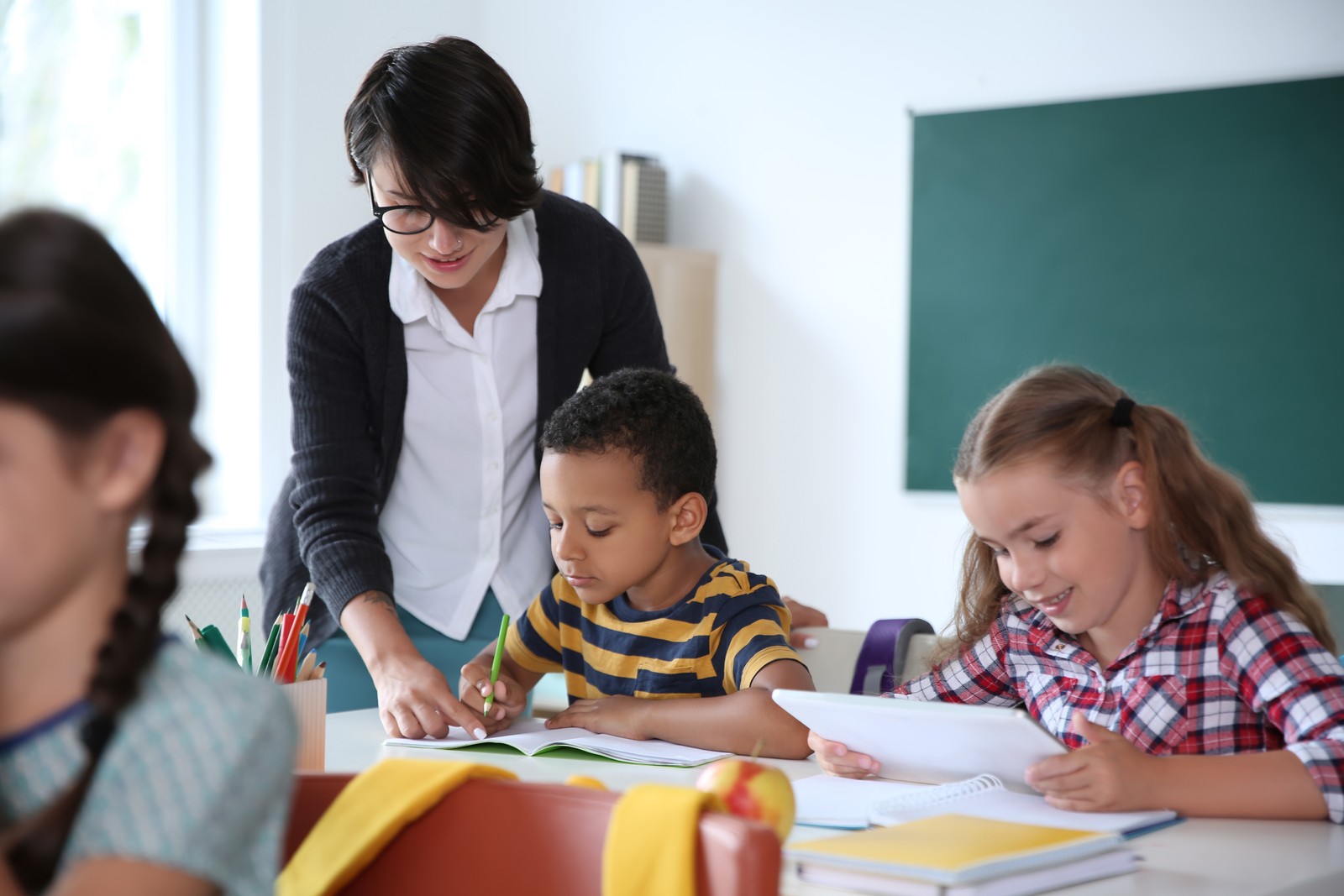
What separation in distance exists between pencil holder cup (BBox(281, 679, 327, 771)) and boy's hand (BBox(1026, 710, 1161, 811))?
685 millimetres

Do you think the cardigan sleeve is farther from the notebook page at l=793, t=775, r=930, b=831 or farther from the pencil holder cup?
the notebook page at l=793, t=775, r=930, b=831

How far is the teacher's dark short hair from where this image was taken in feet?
5.42

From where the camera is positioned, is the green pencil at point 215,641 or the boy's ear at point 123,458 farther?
the green pencil at point 215,641

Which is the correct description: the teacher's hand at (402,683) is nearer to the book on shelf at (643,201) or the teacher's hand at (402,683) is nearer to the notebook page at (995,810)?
the notebook page at (995,810)

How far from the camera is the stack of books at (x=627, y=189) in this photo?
15.3ft

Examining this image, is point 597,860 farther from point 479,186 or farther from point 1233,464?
point 1233,464

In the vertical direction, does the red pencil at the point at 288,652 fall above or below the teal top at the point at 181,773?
below

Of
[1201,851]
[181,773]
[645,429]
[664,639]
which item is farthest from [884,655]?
[181,773]

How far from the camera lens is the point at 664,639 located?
171 centimetres

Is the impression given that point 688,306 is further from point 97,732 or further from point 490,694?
point 97,732

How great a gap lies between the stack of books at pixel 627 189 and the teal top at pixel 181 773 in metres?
4.03

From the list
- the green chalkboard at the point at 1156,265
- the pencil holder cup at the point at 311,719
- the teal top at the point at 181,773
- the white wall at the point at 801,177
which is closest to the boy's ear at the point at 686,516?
the pencil holder cup at the point at 311,719

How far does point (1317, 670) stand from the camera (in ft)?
4.26

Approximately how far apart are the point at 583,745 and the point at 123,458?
2.99 ft
